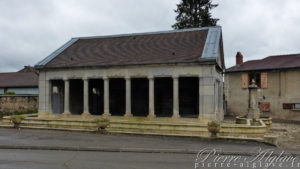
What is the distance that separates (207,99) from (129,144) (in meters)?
7.15

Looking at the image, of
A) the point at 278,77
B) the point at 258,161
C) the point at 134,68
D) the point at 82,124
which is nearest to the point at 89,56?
the point at 134,68

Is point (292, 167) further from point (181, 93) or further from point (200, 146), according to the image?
point (181, 93)

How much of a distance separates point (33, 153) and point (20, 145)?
5.10ft

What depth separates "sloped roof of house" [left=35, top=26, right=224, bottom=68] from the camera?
1707cm

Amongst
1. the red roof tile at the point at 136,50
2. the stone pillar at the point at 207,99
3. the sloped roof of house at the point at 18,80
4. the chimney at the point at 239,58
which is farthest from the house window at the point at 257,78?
the sloped roof of house at the point at 18,80

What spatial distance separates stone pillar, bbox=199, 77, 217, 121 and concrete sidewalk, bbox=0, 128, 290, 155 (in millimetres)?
4238

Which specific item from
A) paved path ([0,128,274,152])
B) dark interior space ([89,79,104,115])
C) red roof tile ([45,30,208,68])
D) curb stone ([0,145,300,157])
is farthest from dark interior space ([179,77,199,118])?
curb stone ([0,145,300,157])

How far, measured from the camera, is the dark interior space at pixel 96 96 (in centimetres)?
2379

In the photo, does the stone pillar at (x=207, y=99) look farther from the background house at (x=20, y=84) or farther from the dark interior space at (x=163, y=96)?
the background house at (x=20, y=84)

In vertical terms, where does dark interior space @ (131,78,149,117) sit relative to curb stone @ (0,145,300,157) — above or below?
above

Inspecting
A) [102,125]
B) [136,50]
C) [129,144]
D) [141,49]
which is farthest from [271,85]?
[129,144]

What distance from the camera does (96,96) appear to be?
24203 mm

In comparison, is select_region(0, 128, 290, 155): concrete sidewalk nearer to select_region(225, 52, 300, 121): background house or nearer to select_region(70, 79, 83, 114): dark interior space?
select_region(70, 79, 83, 114): dark interior space

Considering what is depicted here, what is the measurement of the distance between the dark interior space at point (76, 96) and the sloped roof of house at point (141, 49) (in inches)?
122
